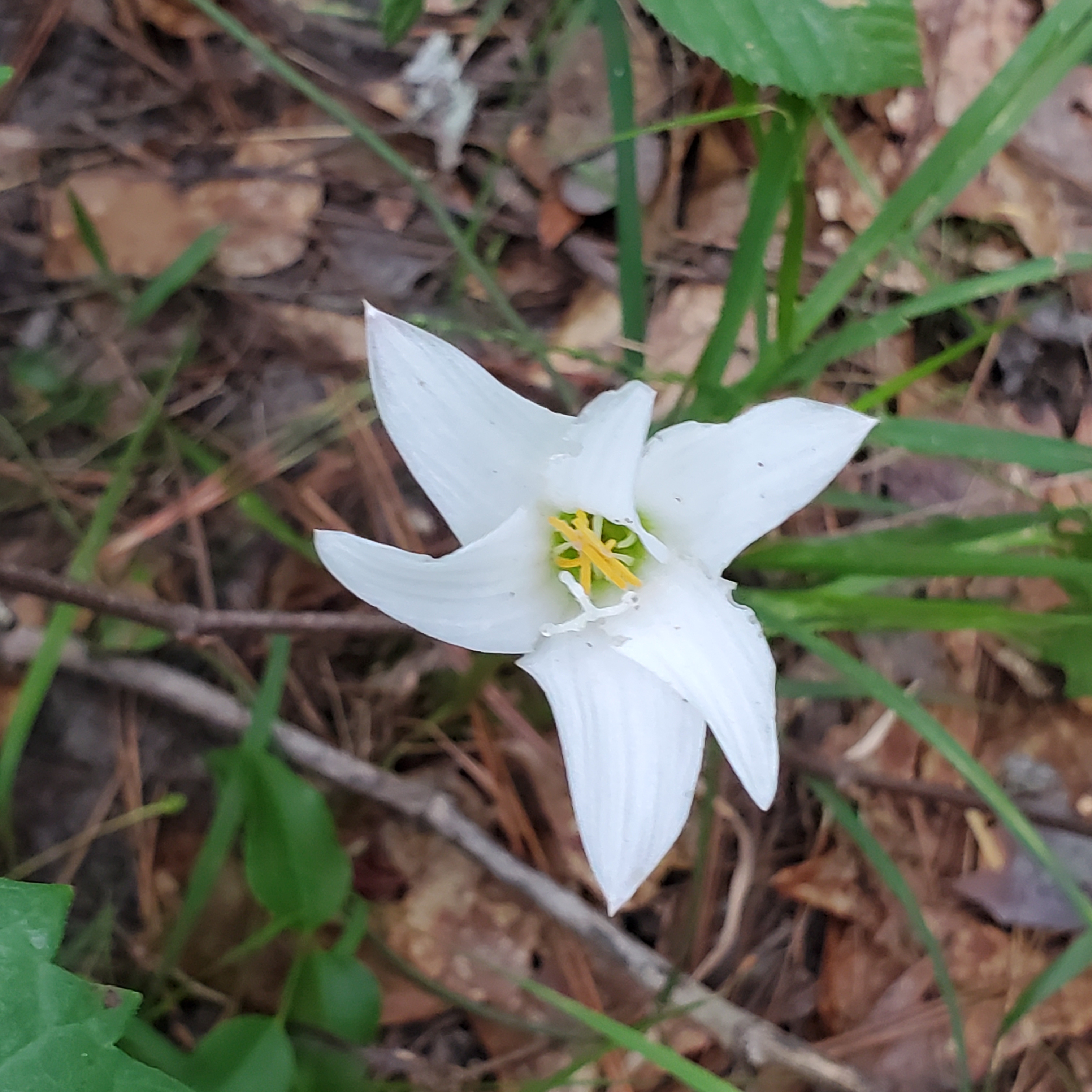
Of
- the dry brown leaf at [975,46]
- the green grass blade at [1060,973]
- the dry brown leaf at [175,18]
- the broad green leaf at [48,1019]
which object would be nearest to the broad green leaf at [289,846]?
the broad green leaf at [48,1019]

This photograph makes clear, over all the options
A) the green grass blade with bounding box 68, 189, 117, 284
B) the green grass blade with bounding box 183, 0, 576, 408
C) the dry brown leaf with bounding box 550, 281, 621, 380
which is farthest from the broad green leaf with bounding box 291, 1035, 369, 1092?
the green grass blade with bounding box 68, 189, 117, 284

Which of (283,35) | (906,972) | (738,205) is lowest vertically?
(906,972)

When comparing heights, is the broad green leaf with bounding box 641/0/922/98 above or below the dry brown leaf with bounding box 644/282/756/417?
above

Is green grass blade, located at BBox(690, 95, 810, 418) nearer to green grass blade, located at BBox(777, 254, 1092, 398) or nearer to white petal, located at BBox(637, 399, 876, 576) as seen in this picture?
green grass blade, located at BBox(777, 254, 1092, 398)

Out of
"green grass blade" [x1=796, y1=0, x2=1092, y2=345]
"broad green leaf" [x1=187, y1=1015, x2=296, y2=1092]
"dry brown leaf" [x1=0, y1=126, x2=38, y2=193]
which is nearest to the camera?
"green grass blade" [x1=796, y1=0, x2=1092, y2=345]

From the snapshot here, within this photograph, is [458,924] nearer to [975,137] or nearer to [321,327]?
[321,327]

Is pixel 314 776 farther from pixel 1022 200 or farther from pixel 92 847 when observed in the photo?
pixel 1022 200

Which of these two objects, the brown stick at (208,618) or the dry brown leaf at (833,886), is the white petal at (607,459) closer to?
the brown stick at (208,618)

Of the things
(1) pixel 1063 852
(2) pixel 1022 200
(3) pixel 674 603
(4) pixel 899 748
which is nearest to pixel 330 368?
(3) pixel 674 603
